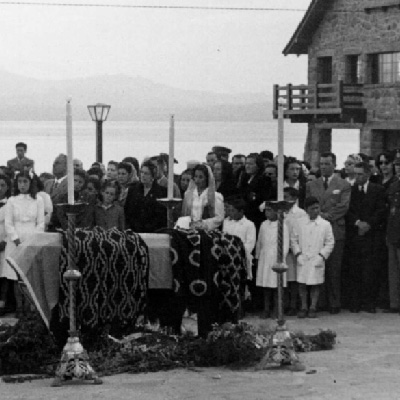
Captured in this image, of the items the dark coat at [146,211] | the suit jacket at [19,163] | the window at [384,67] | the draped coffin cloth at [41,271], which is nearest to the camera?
the draped coffin cloth at [41,271]

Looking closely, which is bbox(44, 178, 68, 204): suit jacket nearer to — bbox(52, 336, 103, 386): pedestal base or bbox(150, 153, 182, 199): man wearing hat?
bbox(150, 153, 182, 199): man wearing hat

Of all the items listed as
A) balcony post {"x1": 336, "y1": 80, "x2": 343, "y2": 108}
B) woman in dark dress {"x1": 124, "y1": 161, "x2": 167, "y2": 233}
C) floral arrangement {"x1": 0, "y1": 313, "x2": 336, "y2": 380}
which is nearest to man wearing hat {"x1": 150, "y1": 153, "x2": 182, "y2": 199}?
woman in dark dress {"x1": 124, "y1": 161, "x2": 167, "y2": 233}

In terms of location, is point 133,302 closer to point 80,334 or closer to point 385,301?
point 80,334

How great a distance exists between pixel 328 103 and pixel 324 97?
70cm

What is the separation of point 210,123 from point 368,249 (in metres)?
145

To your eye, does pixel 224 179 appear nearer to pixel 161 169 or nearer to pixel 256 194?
pixel 256 194

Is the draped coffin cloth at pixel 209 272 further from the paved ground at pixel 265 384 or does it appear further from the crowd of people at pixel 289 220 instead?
the crowd of people at pixel 289 220

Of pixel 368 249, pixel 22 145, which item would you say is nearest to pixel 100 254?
pixel 368 249

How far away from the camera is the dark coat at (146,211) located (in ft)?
43.0

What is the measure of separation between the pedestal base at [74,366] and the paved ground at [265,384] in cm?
8

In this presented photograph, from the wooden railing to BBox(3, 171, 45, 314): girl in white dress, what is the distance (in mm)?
18838

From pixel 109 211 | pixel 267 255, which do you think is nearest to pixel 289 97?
pixel 267 255

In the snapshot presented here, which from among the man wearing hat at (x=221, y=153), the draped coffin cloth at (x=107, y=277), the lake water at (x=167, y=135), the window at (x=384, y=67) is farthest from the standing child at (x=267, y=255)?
the lake water at (x=167, y=135)

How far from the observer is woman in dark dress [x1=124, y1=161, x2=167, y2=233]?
13.1m
